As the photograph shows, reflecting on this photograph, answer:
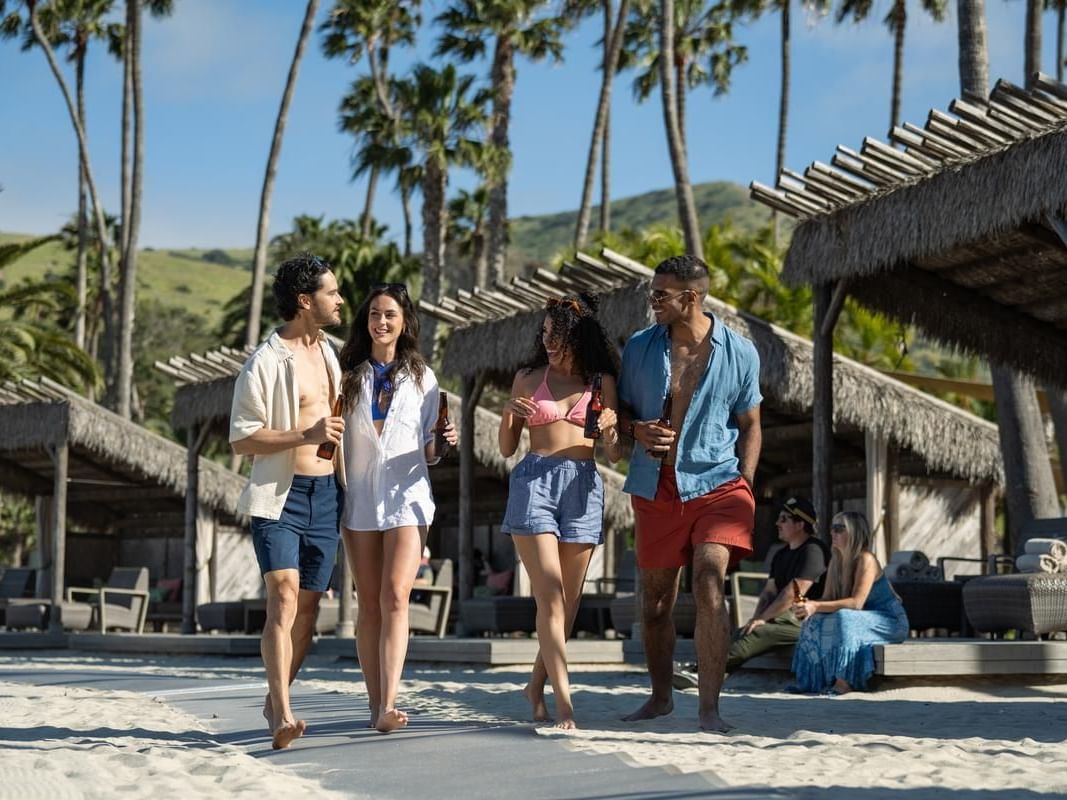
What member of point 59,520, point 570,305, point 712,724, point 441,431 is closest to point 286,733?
point 441,431

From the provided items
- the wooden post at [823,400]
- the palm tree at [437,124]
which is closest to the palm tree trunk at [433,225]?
the palm tree at [437,124]

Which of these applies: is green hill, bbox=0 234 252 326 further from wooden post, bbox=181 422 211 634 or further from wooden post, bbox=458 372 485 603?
wooden post, bbox=458 372 485 603

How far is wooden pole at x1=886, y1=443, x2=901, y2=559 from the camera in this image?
1552 centimetres

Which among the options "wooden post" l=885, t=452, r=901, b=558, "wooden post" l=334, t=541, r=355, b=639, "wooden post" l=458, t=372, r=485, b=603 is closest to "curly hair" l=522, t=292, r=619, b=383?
"wooden post" l=458, t=372, r=485, b=603

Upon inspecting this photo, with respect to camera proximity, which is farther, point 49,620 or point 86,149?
point 86,149

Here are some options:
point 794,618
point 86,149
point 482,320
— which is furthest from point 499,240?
point 794,618

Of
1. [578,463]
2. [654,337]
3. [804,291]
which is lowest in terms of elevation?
[578,463]

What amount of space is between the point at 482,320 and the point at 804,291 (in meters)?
11.6

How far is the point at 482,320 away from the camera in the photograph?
13734 mm

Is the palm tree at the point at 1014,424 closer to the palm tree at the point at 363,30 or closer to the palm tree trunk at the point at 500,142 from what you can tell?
the palm tree trunk at the point at 500,142

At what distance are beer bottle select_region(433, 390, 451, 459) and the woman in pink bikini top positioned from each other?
0.20 metres

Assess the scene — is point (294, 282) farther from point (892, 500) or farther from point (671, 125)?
point (671, 125)

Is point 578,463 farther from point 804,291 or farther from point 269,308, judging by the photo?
point 269,308

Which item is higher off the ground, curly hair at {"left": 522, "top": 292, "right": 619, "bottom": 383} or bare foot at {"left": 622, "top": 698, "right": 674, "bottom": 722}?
curly hair at {"left": 522, "top": 292, "right": 619, "bottom": 383}
